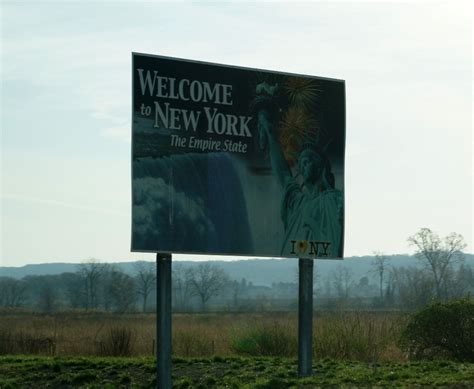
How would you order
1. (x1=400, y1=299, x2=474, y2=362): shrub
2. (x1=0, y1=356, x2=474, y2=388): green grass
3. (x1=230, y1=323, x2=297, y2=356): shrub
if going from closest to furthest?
(x1=0, y1=356, x2=474, y2=388): green grass → (x1=400, y1=299, x2=474, y2=362): shrub → (x1=230, y1=323, x2=297, y2=356): shrub

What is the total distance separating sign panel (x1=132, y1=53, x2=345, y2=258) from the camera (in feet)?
53.0

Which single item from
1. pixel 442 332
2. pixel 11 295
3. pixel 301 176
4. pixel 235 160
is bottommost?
pixel 11 295

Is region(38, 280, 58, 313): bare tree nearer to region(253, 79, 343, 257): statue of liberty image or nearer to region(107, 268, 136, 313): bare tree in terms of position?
region(107, 268, 136, 313): bare tree

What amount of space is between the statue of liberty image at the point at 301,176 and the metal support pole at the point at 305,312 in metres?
0.43

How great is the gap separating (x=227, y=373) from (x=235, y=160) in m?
4.30

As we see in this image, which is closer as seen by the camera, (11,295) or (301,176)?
(301,176)

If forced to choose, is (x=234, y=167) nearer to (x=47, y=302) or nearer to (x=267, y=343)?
(x=267, y=343)

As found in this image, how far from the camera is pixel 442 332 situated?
21.1 metres

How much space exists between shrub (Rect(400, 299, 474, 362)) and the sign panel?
397 cm

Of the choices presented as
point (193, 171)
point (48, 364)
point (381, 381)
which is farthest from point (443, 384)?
point (48, 364)

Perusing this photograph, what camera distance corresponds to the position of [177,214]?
1633 centimetres

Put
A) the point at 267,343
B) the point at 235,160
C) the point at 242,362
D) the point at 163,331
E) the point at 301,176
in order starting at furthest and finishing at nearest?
the point at 267,343
the point at 242,362
the point at 301,176
the point at 235,160
the point at 163,331

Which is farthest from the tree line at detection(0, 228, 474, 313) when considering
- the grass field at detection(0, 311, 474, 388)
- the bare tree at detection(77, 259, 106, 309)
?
the grass field at detection(0, 311, 474, 388)

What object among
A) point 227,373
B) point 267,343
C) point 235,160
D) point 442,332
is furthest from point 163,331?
point 267,343
